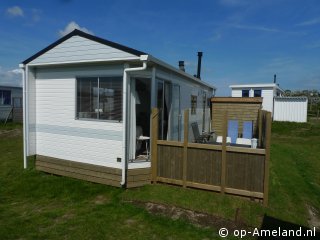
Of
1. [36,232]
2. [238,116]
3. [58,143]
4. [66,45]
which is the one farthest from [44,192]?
[238,116]

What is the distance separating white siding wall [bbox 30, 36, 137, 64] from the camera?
20.3 feet

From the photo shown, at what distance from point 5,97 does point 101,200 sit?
18854 millimetres

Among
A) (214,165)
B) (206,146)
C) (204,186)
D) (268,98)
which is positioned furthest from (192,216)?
(268,98)

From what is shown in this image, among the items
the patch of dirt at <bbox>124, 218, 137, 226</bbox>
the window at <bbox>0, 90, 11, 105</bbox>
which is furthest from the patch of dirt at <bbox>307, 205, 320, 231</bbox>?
the window at <bbox>0, 90, 11, 105</bbox>

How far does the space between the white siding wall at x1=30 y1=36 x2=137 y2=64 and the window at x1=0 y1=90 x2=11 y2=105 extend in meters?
15.6

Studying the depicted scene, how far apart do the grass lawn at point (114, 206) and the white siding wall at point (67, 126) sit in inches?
27.8

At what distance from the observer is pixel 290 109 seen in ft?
68.1

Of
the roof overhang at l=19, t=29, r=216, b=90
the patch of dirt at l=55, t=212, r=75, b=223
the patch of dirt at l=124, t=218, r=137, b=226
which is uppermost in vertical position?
the roof overhang at l=19, t=29, r=216, b=90

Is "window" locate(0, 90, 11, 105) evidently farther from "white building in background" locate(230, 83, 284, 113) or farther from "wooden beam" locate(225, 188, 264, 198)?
"wooden beam" locate(225, 188, 264, 198)

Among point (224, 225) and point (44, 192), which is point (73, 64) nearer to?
point (44, 192)

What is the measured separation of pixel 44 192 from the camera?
627 cm

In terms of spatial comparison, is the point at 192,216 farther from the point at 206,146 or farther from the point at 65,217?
the point at 65,217

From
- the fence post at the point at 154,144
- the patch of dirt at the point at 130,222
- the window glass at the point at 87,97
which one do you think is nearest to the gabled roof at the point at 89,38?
the window glass at the point at 87,97

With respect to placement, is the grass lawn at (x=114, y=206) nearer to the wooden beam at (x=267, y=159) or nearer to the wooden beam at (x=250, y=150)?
the wooden beam at (x=267, y=159)
